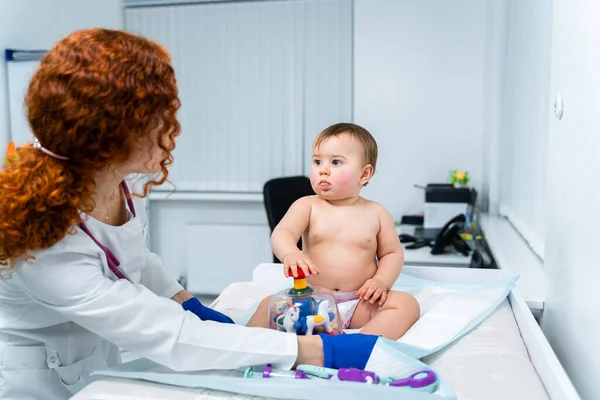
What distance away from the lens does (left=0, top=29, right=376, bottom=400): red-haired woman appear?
0.97 meters

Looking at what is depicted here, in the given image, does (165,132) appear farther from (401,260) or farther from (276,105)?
(276,105)

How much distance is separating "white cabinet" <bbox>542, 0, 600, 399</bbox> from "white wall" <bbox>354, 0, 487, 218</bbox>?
6.62 ft

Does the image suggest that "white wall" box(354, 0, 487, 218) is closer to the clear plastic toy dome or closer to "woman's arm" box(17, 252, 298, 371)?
the clear plastic toy dome

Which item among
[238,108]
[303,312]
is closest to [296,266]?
[303,312]

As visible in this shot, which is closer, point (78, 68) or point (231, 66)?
point (78, 68)

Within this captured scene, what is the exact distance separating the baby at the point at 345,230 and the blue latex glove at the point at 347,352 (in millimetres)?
381

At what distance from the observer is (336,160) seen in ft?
5.24

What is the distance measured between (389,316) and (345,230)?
30cm

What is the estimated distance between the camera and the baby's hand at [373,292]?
1438 millimetres

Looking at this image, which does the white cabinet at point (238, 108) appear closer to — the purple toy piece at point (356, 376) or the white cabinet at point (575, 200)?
the white cabinet at point (575, 200)

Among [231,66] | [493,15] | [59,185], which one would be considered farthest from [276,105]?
[59,185]

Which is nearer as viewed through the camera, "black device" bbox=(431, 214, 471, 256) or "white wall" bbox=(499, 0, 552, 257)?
"white wall" bbox=(499, 0, 552, 257)

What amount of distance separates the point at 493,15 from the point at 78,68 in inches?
114

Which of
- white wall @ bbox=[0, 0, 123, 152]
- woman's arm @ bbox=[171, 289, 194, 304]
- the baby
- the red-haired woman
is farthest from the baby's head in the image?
white wall @ bbox=[0, 0, 123, 152]
